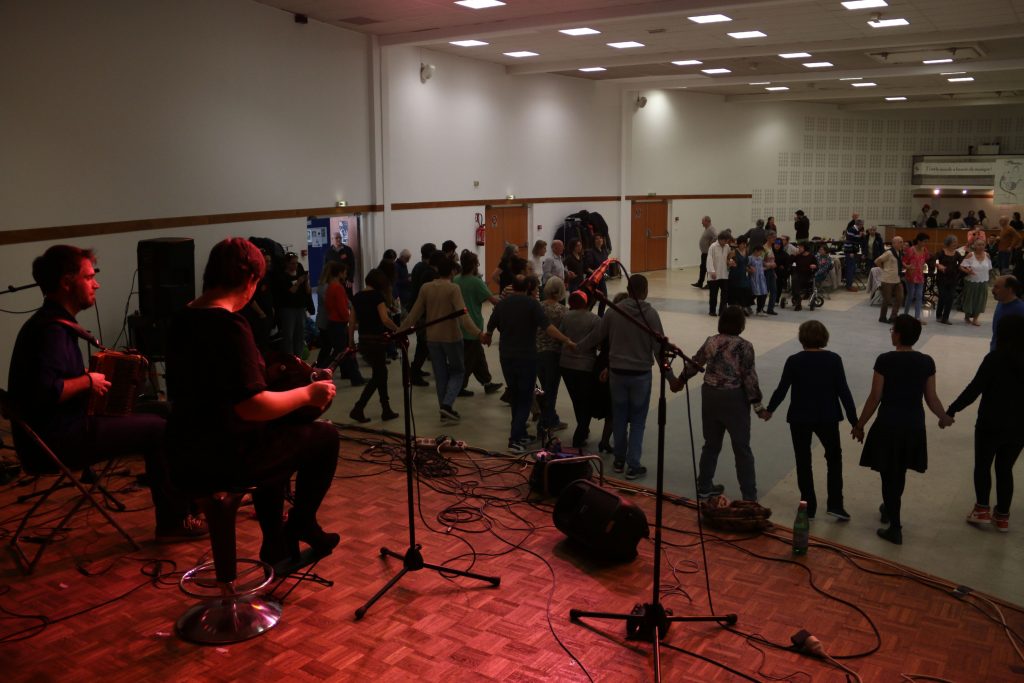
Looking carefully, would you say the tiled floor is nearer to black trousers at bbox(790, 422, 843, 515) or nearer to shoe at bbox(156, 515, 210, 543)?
black trousers at bbox(790, 422, 843, 515)

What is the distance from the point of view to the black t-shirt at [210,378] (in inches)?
122

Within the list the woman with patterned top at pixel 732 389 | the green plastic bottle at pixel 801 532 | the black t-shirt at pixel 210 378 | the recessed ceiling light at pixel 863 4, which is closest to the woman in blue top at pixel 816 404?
the woman with patterned top at pixel 732 389

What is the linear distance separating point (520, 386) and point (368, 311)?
201 centimetres

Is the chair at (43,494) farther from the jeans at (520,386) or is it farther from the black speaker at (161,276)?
the jeans at (520,386)

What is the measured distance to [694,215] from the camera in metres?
22.1

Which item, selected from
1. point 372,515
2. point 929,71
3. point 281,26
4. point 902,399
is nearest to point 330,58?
point 281,26

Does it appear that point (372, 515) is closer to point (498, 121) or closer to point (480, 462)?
point (480, 462)

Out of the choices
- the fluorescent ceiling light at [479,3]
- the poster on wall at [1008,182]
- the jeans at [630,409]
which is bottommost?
the jeans at [630,409]

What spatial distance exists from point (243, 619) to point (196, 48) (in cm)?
768

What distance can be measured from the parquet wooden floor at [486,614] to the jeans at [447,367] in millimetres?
2354

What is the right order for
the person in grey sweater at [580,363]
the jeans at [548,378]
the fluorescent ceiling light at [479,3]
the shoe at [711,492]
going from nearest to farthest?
the shoe at [711,492], the person in grey sweater at [580,363], the jeans at [548,378], the fluorescent ceiling light at [479,3]

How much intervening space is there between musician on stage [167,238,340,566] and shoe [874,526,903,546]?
12.3 ft

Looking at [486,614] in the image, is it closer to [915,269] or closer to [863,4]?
[863,4]

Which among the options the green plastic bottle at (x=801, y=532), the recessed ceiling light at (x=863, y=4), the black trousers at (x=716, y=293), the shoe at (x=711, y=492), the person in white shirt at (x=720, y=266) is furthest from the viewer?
the black trousers at (x=716, y=293)
